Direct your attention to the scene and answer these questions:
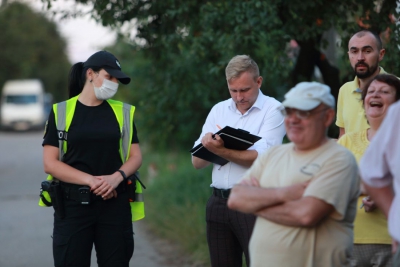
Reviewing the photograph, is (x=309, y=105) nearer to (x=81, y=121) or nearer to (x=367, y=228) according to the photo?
(x=367, y=228)

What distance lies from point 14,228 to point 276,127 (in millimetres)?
6993

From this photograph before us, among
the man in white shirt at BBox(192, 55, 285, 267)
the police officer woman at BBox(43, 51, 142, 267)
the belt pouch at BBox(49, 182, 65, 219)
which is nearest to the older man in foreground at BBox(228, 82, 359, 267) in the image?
the man in white shirt at BBox(192, 55, 285, 267)

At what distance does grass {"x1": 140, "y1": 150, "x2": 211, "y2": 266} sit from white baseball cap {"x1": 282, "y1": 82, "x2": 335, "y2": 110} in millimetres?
4820

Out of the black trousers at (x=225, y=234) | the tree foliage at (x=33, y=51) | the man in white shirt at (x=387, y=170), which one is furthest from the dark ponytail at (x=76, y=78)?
the tree foliage at (x=33, y=51)

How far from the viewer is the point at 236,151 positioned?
4812mm

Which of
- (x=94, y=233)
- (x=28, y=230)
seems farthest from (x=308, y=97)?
(x=28, y=230)

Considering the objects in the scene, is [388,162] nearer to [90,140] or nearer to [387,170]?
[387,170]

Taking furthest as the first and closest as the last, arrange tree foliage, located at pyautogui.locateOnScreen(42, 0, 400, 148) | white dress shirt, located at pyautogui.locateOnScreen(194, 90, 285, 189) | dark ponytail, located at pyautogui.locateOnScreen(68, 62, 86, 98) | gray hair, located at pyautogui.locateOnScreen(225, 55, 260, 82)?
tree foliage, located at pyautogui.locateOnScreen(42, 0, 400, 148) < dark ponytail, located at pyautogui.locateOnScreen(68, 62, 86, 98) < white dress shirt, located at pyautogui.locateOnScreen(194, 90, 285, 189) < gray hair, located at pyautogui.locateOnScreen(225, 55, 260, 82)

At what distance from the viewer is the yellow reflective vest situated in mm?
4980

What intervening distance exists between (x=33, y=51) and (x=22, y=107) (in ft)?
40.3

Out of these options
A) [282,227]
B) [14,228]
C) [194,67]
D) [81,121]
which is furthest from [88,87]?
[14,228]

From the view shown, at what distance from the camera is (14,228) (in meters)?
11.0

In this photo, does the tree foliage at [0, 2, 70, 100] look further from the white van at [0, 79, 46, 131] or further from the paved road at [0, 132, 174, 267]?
the paved road at [0, 132, 174, 267]

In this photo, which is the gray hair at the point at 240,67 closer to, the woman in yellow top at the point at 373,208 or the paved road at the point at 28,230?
the woman in yellow top at the point at 373,208
